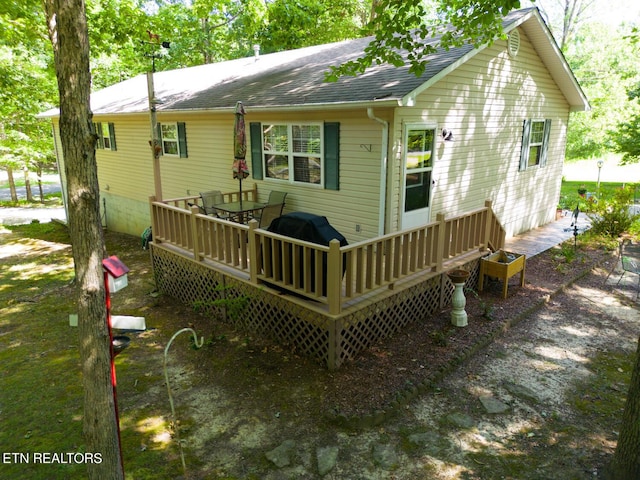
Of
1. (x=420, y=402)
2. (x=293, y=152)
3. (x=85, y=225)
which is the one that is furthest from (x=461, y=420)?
(x=293, y=152)

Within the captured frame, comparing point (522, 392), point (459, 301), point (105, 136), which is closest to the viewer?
point (522, 392)

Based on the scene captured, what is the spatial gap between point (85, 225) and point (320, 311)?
9.65ft

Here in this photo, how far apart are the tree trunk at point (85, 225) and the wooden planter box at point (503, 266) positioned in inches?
242

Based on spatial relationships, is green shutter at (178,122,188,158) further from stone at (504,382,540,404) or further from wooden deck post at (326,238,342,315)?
stone at (504,382,540,404)

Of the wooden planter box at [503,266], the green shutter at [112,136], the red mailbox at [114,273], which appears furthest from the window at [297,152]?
the green shutter at [112,136]

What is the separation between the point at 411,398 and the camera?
188 inches

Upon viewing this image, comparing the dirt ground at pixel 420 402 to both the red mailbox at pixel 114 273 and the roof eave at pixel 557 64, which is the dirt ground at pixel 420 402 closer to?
the red mailbox at pixel 114 273

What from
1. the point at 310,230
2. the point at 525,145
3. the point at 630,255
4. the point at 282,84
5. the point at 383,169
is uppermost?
the point at 282,84

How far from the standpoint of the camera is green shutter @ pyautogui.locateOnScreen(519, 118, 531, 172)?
34.9 feet

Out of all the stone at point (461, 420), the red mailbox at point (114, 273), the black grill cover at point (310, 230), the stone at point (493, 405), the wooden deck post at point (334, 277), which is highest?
the red mailbox at point (114, 273)

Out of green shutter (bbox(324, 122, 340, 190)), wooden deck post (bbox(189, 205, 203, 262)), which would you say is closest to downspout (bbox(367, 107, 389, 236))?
green shutter (bbox(324, 122, 340, 190))

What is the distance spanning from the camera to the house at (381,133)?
7461mm

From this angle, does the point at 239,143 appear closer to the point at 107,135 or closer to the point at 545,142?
the point at 545,142

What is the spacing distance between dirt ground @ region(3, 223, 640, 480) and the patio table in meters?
2.47
